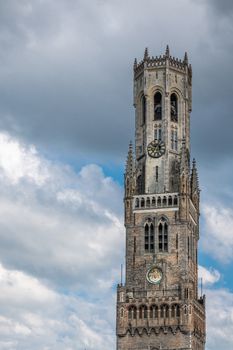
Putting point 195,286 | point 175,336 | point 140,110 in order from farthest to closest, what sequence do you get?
1. point 140,110
2. point 195,286
3. point 175,336

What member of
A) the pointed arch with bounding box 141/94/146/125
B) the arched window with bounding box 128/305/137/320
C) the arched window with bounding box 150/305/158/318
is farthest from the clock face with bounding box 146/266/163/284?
the pointed arch with bounding box 141/94/146/125

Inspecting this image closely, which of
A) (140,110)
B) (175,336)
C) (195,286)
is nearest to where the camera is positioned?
(175,336)

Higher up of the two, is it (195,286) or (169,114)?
(169,114)

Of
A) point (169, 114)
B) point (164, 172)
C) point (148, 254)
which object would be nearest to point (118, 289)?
point (148, 254)

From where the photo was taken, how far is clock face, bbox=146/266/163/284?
164 meters

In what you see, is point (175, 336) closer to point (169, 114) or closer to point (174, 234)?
point (174, 234)

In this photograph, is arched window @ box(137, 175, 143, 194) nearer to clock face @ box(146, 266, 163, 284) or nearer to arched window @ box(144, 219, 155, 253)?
arched window @ box(144, 219, 155, 253)

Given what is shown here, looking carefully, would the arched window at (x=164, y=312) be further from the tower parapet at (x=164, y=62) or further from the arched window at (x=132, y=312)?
→ the tower parapet at (x=164, y=62)

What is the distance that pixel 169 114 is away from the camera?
6969 inches

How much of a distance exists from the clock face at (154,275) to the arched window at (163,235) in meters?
3.96

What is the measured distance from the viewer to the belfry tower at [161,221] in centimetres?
16038

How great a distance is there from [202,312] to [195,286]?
4.96 metres

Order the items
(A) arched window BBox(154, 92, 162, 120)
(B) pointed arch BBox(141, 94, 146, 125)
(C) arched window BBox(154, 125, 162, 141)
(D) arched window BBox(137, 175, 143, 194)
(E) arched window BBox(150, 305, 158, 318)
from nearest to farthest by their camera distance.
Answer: (E) arched window BBox(150, 305, 158, 318)
(D) arched window BBox(137, 175, 143, 194)
(C) arched window BBox(154, 125, 162, 141)
(A) arched window BBox(154, 92, 162, 120)
(B) pointed arch BBox(141, 94, 146, 125)

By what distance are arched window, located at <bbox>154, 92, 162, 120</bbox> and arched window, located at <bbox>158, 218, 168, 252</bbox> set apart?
72.7 feet
